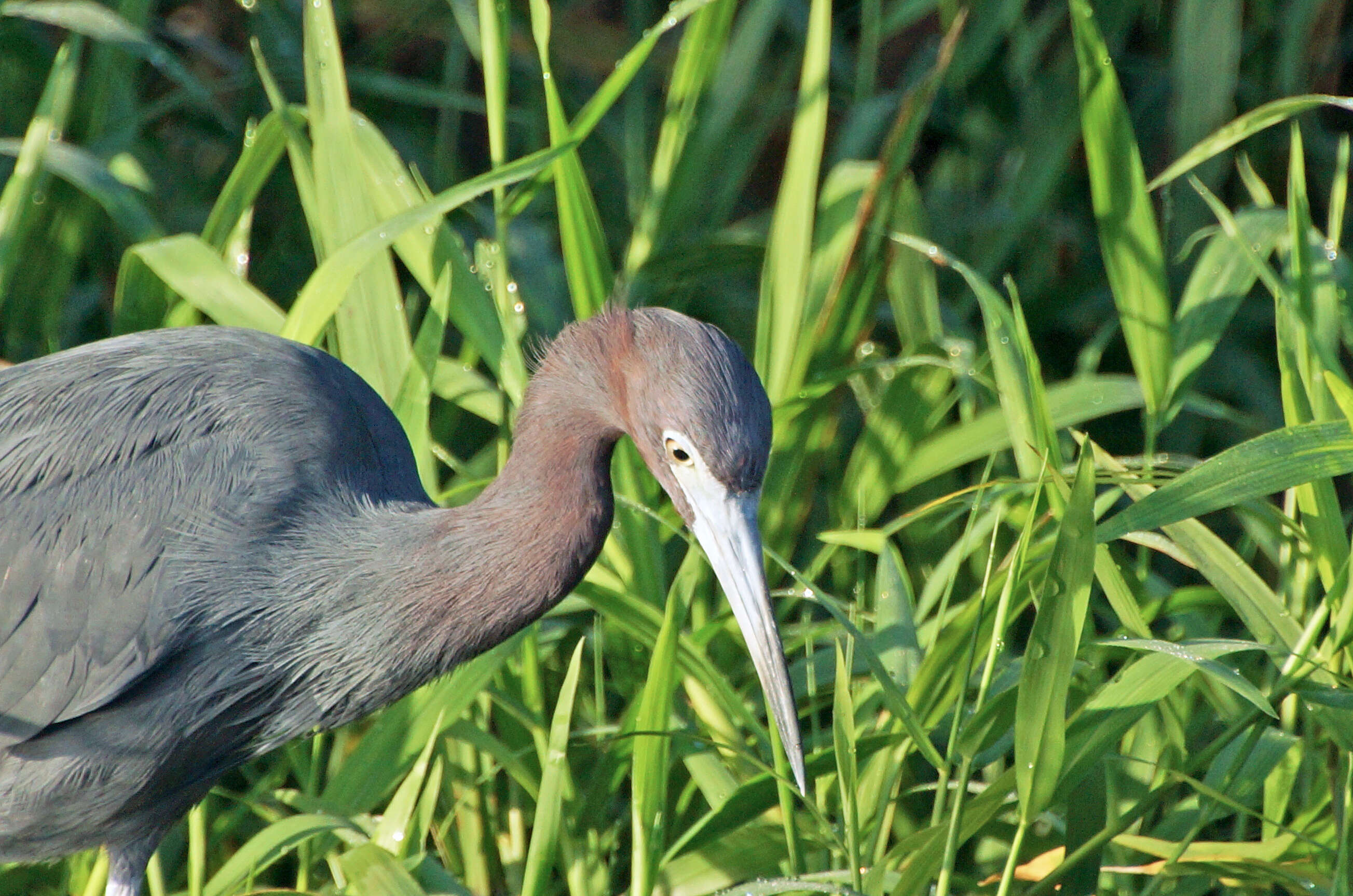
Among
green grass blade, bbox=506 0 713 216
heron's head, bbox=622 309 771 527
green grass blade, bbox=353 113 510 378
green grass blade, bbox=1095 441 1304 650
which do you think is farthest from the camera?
green grass blade, bbox=353 113 510 378

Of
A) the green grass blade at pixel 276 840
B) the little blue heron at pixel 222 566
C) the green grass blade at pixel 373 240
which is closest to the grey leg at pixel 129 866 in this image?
the little blue heron at pixel 222 566

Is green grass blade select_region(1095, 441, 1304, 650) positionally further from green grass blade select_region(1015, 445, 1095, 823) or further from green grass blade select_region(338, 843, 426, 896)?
green grass blade select_region(338, 843, 426, 896)

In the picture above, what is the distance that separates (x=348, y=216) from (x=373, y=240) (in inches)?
12.2

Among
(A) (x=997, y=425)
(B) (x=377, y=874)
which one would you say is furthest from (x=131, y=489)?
(A) (x=997, y=425)

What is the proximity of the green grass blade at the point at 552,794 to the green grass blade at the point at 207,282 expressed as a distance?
0.90 metres

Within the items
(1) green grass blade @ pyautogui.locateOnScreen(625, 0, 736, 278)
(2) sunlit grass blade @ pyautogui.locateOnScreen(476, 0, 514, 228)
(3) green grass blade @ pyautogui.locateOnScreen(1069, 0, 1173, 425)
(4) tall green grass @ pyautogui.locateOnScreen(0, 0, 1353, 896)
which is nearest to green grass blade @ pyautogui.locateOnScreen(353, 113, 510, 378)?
(4) tall green grass @ pyautogui.locateOnScreen(0, 0, 1353, 896)

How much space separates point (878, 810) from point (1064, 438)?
1197 millimetres

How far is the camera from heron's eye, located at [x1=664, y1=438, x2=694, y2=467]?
1.81 m

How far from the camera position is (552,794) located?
6.67ft

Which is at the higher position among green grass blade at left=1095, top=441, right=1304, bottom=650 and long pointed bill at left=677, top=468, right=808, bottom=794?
long pointed bill at left=677, top=468, right=808, bottom=794

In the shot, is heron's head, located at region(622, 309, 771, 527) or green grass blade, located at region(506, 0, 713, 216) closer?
heron's head, located at region(622, 309, 771, 527)

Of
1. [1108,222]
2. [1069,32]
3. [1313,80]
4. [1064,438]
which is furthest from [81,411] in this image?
[1313,80]

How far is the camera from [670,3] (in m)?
4.00

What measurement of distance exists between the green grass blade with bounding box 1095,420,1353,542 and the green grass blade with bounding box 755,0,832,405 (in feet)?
2.52
